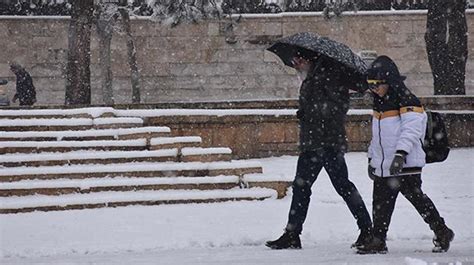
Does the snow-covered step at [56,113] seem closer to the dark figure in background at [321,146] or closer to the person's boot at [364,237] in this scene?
the dark figure in background at [321,146]

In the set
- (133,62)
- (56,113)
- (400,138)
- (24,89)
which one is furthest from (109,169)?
(133,62)

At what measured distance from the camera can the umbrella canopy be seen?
316 inches

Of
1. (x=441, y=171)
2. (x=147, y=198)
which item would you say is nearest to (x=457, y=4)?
(x=441, y=171)

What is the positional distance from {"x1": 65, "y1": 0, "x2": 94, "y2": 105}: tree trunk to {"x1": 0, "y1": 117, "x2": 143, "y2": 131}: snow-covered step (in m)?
4.19

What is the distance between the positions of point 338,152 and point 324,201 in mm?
2785

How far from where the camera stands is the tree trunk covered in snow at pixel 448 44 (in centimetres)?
1745

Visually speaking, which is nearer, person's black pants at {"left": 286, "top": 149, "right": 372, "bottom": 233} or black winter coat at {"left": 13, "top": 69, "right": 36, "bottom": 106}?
person's black pants at {"left": 286, "top": 149, "right": 372, "bottom": 233}

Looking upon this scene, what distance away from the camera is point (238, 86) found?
81.9ft

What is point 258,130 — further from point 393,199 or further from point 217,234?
point 393,199

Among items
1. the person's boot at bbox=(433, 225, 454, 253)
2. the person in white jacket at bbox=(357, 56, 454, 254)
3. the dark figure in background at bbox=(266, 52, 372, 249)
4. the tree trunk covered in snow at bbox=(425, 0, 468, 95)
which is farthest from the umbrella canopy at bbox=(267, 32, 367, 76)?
the tree trunk covered in snow at bbox=(425, 0, 468, 95)

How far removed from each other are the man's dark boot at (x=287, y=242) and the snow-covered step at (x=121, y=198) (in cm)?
256

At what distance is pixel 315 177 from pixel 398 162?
0.88 metres

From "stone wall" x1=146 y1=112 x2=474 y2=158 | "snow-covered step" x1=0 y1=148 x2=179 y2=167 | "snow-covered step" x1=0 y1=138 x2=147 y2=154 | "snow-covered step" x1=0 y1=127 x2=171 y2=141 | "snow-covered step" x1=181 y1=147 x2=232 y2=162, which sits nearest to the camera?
"snow-covered step" x1=0 y1=148 x2=179 y2=167

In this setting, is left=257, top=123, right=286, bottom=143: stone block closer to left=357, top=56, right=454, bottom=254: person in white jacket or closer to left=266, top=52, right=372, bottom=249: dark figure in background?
left=266, top=52, right=372, bottom=249: dark figure in background
